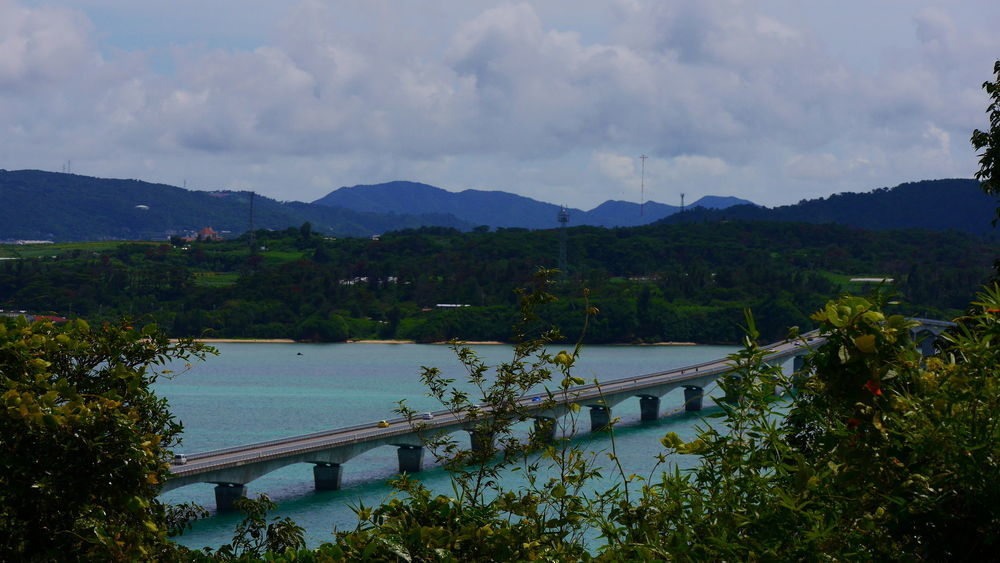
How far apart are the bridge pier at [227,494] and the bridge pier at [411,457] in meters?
11.6

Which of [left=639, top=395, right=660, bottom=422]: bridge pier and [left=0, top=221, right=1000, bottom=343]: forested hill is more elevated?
[left=0, top=221, right=1000, bottom=343]: forested hill

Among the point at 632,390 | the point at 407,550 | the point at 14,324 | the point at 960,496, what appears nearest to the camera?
the point at 960,496

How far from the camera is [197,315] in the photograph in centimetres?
12719

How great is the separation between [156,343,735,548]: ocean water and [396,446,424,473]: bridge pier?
61cm

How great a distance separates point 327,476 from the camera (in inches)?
1891

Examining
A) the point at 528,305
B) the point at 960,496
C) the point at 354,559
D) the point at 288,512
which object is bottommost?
the point at 288,512

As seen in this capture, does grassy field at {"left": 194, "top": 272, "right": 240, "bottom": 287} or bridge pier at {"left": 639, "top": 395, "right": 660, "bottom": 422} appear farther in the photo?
grassy field at {"left": 194, "top": 272, "right": 240, "bottom": 287}

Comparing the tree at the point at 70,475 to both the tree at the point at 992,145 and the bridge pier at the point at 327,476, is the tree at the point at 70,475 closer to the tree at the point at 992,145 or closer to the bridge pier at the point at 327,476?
the tree at the point at 992,145

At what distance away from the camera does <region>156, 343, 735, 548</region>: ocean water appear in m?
44.6

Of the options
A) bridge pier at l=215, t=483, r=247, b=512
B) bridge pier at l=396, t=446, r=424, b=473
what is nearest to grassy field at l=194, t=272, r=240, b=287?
bridge pier at l=396, t=446, r=424, b=473

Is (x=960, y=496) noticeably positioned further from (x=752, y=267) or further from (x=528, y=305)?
(x=752, y=267)

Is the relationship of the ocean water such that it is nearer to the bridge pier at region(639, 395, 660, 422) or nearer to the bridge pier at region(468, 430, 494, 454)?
the bridge pier at region(639, 395, 660, 422)

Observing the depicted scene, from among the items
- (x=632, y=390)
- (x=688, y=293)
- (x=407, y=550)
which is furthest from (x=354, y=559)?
(x=688, y=293)

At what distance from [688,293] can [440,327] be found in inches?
1433
